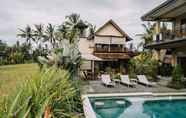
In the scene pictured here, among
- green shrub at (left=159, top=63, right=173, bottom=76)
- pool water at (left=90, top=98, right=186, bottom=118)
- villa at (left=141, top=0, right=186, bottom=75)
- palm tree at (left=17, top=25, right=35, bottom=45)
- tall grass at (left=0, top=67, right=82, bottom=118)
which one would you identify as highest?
palm tree at (left=17, top=25, right=35, bottom=45)

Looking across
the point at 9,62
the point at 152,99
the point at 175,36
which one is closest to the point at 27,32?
the point at 9,62

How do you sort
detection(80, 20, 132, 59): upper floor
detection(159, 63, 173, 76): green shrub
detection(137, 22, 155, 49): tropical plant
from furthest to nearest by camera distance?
detection(137, 22, 155, 49): tropical plant → detection(80, 20, 132, 59): upper floor → detection(159, 63, 173, 76): green shrub

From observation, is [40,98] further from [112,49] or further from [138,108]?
[112,49]

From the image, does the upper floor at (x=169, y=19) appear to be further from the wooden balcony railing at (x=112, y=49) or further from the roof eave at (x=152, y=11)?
the wooden balcony railing at (x=112, y=49)

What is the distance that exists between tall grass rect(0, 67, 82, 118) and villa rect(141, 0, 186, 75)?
16166 mm

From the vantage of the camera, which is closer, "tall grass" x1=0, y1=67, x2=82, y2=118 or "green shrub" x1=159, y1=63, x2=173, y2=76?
"tall grass" x1=0, y1=67, x2=82, y2=118

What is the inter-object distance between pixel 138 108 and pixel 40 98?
432 inches

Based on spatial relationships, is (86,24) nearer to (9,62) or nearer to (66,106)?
(9,62)

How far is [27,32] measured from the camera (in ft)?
254

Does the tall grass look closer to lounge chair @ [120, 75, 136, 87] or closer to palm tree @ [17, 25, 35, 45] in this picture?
lounge chair @ [120, 75, 136, 87]

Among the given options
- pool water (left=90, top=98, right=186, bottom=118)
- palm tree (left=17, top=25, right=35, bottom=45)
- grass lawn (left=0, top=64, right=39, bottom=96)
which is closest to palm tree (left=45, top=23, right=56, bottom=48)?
palm tree (left=17, top=25, right=35, bottom=45)

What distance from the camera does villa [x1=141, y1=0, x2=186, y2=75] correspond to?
22203 mm

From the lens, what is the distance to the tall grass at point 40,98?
3192mm

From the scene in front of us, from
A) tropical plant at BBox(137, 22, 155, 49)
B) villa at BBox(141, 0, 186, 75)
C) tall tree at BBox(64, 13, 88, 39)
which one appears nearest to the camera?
villa at BBox(141, 0, 186, 75)
